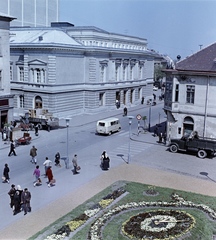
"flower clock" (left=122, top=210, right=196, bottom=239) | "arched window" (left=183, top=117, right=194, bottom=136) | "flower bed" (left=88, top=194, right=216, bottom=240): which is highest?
"arched window" (left=183, top=117, right=194, bottom=136)

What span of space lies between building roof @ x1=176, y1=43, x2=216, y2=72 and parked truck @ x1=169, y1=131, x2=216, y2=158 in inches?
245

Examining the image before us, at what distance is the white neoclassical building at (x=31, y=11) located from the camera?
71.2 m

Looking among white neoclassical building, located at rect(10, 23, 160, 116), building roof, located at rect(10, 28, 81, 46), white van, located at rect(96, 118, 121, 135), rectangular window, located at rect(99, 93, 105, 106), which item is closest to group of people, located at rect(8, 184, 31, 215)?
white van, located at rect(96, 118, 121, 135)

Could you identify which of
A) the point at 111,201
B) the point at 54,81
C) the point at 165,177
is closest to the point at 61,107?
the point at 54,81

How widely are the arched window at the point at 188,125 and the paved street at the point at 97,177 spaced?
2.93 m

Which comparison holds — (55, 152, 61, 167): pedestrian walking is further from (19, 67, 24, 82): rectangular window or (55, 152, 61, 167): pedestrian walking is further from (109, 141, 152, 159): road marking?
(19, 67, 24, 82): rectangular window

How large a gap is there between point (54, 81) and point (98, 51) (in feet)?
32.9

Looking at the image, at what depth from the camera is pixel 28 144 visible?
1494 inches

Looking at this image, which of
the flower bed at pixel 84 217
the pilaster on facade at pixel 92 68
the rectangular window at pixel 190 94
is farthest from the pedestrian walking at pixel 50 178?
the pilaster on facade at pixel 92 68

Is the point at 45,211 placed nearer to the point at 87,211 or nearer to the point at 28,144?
the point at 87,211

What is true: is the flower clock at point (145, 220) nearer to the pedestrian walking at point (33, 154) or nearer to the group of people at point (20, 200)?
the group of people at point (20, 200)

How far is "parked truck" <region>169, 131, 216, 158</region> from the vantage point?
3334 centimetres

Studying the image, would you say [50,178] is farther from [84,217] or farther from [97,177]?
[84,217]

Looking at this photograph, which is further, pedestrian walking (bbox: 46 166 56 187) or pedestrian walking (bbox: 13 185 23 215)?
pedestrian walking (bbox: 46 166 56 187)
